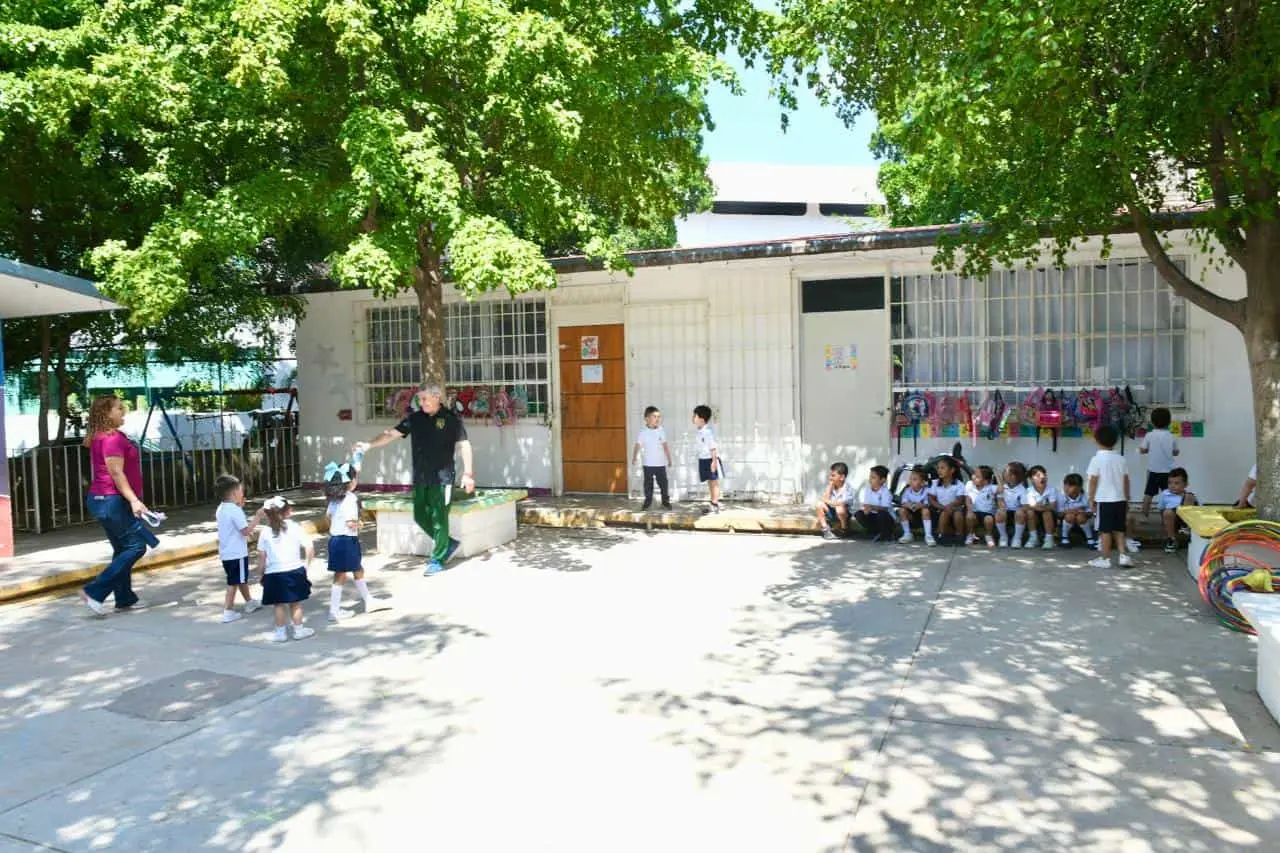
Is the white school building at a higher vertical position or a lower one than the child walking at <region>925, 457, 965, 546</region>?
higher

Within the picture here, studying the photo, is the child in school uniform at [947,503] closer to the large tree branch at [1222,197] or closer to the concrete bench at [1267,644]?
the large tree branch at [1222,197]

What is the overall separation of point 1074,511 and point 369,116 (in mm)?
7234

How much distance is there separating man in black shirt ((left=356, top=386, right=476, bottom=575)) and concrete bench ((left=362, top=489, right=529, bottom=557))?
0.52 meters

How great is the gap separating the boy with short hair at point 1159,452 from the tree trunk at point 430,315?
7039mm

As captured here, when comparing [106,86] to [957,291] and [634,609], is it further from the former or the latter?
[957,291]

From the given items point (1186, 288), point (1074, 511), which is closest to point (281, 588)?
point (1074, 511)

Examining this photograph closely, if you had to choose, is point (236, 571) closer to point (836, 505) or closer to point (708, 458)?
point (708, 458)

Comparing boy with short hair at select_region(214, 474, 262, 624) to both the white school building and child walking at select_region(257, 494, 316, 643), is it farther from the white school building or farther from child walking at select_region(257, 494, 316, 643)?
the white school building

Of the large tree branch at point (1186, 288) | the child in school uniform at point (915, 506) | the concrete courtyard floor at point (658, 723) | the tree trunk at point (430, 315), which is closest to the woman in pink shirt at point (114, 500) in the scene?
the concrete courtyard floor at point (658, 723)

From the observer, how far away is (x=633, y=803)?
4117 mm

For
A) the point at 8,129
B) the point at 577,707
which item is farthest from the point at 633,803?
the point at 8,129

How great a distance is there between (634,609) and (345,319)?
28.1 feet

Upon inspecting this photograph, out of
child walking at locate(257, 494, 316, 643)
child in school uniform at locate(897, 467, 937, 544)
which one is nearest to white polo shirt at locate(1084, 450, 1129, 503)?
child in school uniform at locate(897, 467, 937, 544)

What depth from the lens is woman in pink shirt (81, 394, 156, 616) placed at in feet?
24.6
